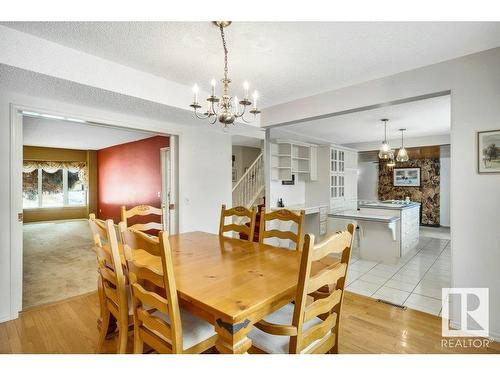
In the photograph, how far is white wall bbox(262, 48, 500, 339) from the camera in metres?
2.00

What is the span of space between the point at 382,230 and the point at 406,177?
4.80 m

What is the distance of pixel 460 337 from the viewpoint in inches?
81.4

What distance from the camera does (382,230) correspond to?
3924 millimetres

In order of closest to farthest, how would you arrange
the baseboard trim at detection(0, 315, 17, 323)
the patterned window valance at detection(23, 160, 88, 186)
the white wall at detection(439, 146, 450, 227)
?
the baseboard trim at detection(0, 315, 17, 323), the white wall at detection(439, 146, 450, 227), the patterned window valance at detection(23, 160, 88, 186)

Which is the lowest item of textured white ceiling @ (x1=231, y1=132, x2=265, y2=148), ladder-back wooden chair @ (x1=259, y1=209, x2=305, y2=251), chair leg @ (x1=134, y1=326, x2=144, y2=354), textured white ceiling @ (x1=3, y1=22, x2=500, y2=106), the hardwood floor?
the hardwood floor

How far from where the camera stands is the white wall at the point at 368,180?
8.44 meters

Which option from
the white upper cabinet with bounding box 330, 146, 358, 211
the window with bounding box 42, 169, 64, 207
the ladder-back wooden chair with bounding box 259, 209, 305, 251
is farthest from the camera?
the window with bounding box 42, 169, 64, 207

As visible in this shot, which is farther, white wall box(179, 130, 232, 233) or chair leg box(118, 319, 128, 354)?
white wall box(179, 130, 232, 233)

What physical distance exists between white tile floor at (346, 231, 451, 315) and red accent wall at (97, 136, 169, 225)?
12.3 feet

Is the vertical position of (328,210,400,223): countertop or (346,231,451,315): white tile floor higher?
(328,210,400,223): countertop

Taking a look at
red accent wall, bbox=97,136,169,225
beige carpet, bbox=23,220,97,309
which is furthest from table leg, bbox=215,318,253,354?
red accent wall, bbox=97,136,169,225

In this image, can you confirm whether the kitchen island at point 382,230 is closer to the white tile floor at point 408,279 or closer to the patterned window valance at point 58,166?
the white tile floor at point 408,279

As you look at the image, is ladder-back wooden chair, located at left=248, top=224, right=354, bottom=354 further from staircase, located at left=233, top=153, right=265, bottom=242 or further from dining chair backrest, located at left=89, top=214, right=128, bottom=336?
staircase, located at left=233, top=153, right=265, bottom=242

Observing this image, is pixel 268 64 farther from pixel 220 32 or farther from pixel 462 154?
pixel 462 154
